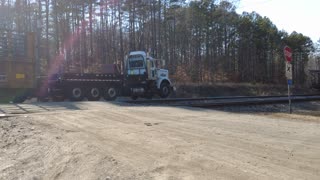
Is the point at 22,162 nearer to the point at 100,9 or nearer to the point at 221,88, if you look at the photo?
the point at 221,88

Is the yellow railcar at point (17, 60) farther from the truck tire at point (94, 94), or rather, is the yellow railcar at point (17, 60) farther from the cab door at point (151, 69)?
the cab door at point (151, 69)

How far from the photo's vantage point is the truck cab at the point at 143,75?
29.7m

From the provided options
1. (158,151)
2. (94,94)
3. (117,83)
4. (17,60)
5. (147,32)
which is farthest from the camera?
(147,32)

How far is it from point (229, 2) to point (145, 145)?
65.6 m

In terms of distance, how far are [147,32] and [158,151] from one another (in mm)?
51681

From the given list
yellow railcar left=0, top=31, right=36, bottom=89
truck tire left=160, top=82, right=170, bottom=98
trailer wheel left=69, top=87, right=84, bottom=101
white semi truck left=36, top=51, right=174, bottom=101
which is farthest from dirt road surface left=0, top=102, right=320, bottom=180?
truck tire left=160, top=82, right=170, bottom=98

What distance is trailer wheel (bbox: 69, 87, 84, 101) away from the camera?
26.4m

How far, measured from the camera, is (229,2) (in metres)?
70.6

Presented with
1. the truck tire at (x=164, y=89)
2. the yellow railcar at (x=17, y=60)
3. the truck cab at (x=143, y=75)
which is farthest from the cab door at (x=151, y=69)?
the yellow railcar at (x=17, y=60)

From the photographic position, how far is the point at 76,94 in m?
26.7

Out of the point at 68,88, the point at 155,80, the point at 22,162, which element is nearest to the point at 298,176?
the point at 22,162

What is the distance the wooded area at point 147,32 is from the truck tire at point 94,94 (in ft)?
55.2

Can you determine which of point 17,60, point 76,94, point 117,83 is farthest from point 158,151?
point 117,83

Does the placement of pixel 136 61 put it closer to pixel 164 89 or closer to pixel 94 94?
pixel 164 89
